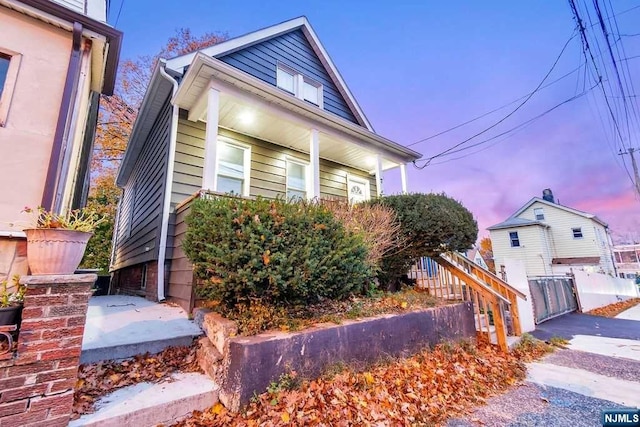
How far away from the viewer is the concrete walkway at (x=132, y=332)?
2658 millimetres

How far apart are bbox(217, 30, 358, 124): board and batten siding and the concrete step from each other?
728 cm

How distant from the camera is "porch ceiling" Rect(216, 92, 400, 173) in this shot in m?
6.02

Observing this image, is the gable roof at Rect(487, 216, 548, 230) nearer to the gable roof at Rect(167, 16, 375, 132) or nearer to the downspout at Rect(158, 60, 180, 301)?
the gable roof at Rect(167, 16, 375, 132)

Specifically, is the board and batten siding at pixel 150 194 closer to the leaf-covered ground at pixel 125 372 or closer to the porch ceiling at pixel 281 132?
the porch ceiling at pixel 281 132

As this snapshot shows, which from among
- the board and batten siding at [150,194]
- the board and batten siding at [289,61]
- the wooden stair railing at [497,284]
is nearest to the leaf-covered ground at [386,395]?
the wooden stair railing at [497,284]

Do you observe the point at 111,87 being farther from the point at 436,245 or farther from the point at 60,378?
the point at 436,245

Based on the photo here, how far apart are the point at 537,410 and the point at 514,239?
77.3ft

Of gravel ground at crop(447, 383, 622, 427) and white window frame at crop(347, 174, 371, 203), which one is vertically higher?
white window frame at crop(347, 174, 371, 203)

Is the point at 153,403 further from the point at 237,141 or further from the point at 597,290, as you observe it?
the point at 597,290

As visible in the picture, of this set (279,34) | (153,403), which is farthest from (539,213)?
(153,403)

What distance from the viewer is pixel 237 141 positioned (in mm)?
6836

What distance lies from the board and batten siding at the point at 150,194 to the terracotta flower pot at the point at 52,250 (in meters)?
3.23

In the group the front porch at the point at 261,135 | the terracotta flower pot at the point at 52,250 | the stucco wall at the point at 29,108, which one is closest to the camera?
the terracotta flower pot at the point at 52,250

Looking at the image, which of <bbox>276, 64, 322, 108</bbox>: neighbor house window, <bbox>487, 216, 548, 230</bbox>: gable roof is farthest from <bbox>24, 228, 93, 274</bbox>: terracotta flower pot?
<bbox>487, 216, 548, 230</bbox>: gable roof
